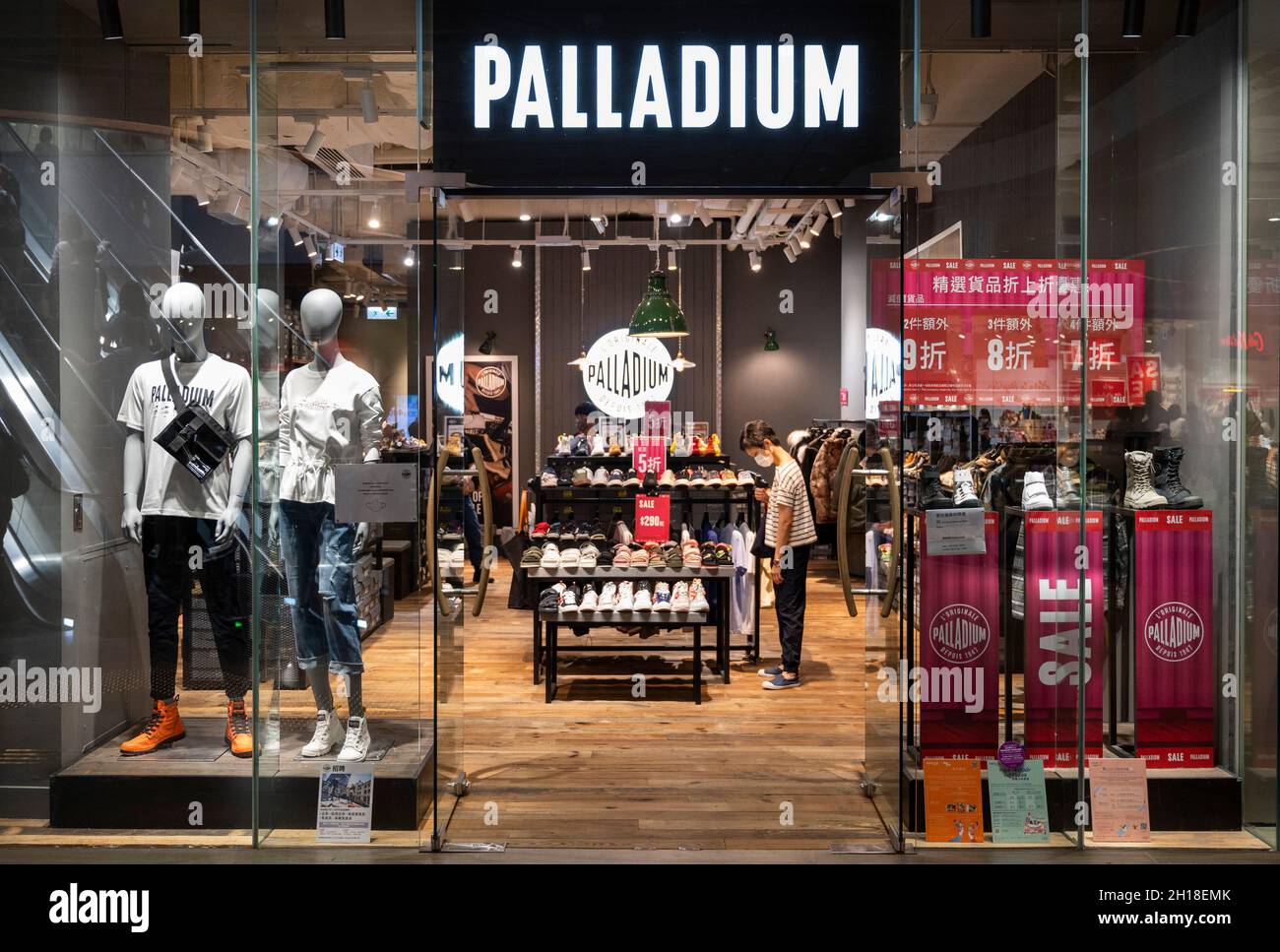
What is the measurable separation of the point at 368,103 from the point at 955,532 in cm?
246

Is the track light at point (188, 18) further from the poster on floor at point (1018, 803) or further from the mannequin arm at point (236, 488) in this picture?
the poster on floor at point (1018, 803)

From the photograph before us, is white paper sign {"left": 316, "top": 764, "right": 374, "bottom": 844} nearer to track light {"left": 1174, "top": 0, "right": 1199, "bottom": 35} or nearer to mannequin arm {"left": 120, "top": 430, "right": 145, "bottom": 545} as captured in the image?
mannequin arm {"left": 120, "top": 430, "right": 145, "bottom": 545}

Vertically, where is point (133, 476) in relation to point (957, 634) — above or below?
above

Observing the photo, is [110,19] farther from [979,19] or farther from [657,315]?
[657,315]

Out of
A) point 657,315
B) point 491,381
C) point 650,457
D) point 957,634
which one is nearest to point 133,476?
point 957,634

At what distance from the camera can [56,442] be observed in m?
3.29

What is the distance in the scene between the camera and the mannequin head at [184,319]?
3252mm

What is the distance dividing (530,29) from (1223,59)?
2345 mm

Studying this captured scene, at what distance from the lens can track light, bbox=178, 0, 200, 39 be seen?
316 cm

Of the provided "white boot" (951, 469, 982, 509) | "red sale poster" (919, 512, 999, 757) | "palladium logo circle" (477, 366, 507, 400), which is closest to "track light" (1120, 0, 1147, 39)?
"white boot" (951, 469, 982, 509)

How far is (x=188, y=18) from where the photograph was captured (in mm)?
3188

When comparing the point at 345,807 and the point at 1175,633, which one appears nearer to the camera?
the point at 345,807
